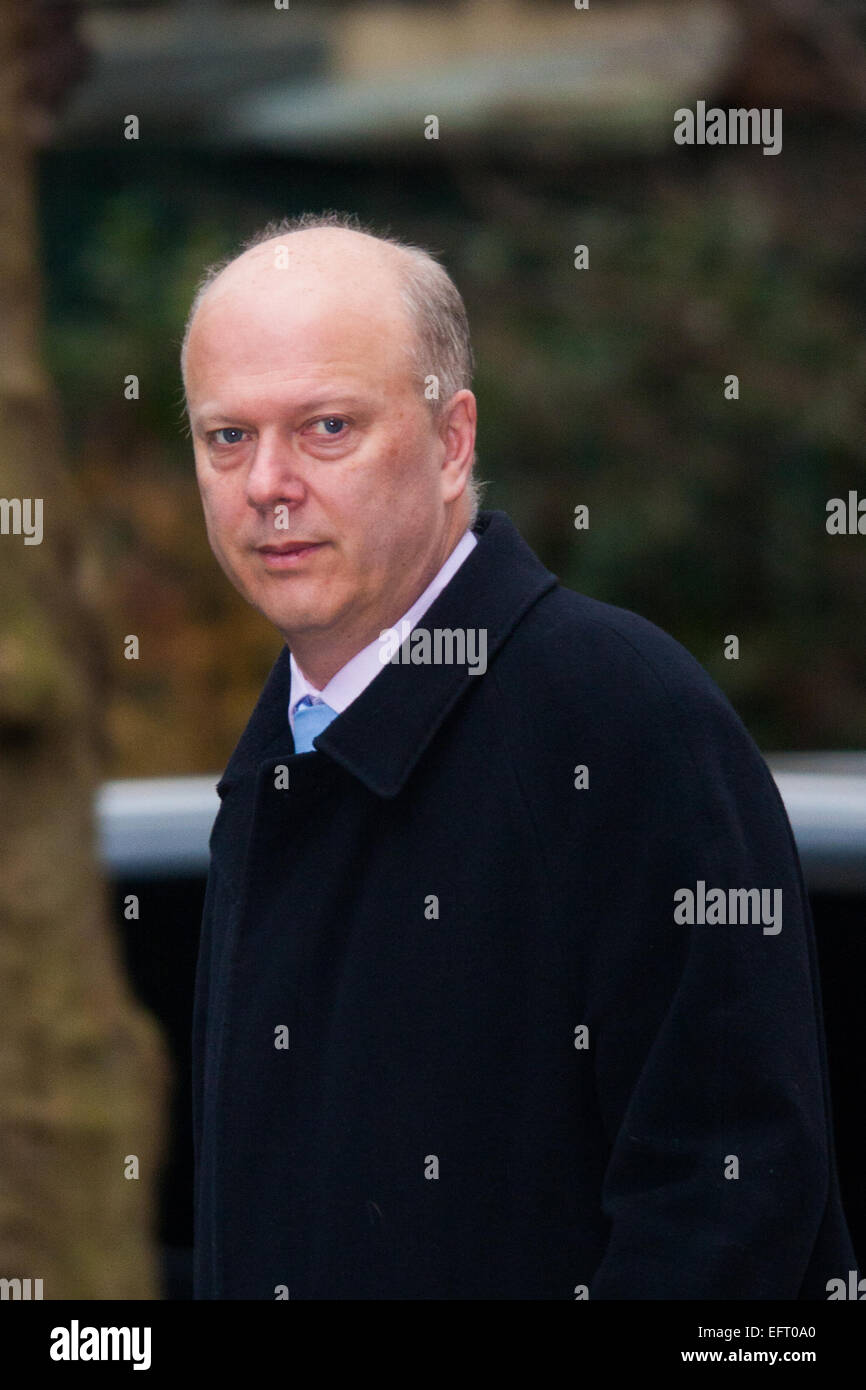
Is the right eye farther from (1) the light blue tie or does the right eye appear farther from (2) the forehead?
(1) the light blue tie

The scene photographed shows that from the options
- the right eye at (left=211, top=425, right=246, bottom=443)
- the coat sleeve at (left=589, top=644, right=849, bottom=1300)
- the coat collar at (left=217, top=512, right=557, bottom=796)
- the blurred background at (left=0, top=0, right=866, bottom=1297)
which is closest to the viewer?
the coat sleeve at (left=589, top=644, right=849, bottom=1300)

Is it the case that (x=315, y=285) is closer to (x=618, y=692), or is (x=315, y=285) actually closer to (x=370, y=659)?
(x=370, y=659)

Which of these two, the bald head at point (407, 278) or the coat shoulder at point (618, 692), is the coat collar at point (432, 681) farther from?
the bald head at point (407, 278)

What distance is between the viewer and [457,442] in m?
2.31

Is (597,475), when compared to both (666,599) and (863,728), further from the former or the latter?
(863,728)

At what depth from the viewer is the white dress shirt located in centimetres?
226

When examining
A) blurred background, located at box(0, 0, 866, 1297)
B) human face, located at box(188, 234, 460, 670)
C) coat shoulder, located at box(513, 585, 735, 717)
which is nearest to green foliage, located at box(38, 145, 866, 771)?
blurred background, located at box(0, 0, 866, 1297)

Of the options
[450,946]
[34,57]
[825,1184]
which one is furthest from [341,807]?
[34,57]

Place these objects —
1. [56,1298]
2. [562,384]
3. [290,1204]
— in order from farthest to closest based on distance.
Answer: [562,384] → [56,1298] → [290,1204]

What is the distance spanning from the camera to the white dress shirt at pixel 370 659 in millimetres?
2258

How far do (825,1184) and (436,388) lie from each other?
37.2 inches

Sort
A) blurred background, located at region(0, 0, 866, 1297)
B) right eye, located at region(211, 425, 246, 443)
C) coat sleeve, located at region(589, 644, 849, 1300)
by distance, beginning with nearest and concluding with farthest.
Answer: coat sleeve, located at region(589, 644, 849, 1300)
right eye, located at region(211, 425, 246, 443)
blurred background, located at region(0, 0, 866, 1297)

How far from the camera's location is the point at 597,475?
8.38 metres

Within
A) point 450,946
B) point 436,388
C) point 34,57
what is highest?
point 34,57
